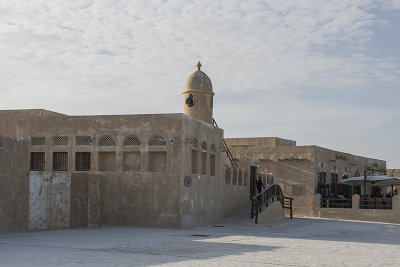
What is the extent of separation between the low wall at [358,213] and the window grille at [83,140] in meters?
16.7

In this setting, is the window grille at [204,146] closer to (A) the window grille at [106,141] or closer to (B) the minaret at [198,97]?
(B) the minaret at [198,97]

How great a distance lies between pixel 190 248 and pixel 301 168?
22.7m

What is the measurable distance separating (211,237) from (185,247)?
331 cm

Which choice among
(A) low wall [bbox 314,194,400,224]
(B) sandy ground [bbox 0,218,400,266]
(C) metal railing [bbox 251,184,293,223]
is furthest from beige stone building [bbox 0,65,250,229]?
(A) low wall [bbox 314,194,400,224]

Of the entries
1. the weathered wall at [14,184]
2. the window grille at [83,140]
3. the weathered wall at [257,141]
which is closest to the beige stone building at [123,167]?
the window grille at [83,140]

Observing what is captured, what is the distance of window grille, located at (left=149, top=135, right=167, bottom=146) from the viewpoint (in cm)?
2190

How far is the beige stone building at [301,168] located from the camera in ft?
117

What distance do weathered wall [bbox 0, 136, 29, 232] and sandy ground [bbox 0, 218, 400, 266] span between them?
1.90 ft

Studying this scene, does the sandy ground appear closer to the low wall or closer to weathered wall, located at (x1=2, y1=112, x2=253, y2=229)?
weathered wall, located at (x1=2, y1=112, x2=253, y2=229)

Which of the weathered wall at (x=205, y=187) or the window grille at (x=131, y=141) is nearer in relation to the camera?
the weathered wall at (x=205, y=187)

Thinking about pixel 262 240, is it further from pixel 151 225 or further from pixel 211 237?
pixel 151 225

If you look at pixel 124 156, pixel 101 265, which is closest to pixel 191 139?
pixel 124 156

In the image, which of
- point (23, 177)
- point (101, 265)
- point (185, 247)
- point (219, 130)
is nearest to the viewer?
point (101, 265)

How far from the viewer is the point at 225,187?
26266 mm
